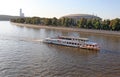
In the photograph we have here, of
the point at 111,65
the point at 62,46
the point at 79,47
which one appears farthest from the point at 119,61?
the point at 62,46

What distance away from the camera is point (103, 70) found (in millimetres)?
24484

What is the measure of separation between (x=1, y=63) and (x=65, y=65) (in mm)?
7252

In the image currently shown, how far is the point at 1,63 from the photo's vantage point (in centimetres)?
2478

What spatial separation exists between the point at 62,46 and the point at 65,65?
15.4 m

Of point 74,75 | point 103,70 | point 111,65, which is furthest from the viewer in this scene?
point 111,65

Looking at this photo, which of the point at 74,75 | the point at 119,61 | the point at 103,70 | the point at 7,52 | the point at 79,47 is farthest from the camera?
the point at 79,47

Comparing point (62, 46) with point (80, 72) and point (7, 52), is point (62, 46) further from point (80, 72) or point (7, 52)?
point (80, 72)

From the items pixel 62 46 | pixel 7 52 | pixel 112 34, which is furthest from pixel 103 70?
pixel 112 34

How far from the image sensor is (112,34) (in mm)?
67250

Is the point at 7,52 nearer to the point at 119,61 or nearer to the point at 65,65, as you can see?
the point at 65,65

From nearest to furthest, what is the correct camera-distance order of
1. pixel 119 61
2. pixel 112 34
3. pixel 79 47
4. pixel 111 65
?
1. pixel 111 65
2. pixel 119 61
3. pixel 79 47
4. pixel 112 34

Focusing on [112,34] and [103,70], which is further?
[112,34]

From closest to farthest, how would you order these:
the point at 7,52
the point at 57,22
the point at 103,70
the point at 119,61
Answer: the point at 103,70
the point at 119,61
the point at 7,52
the point at 57,22

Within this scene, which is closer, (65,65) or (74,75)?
(74,75)
